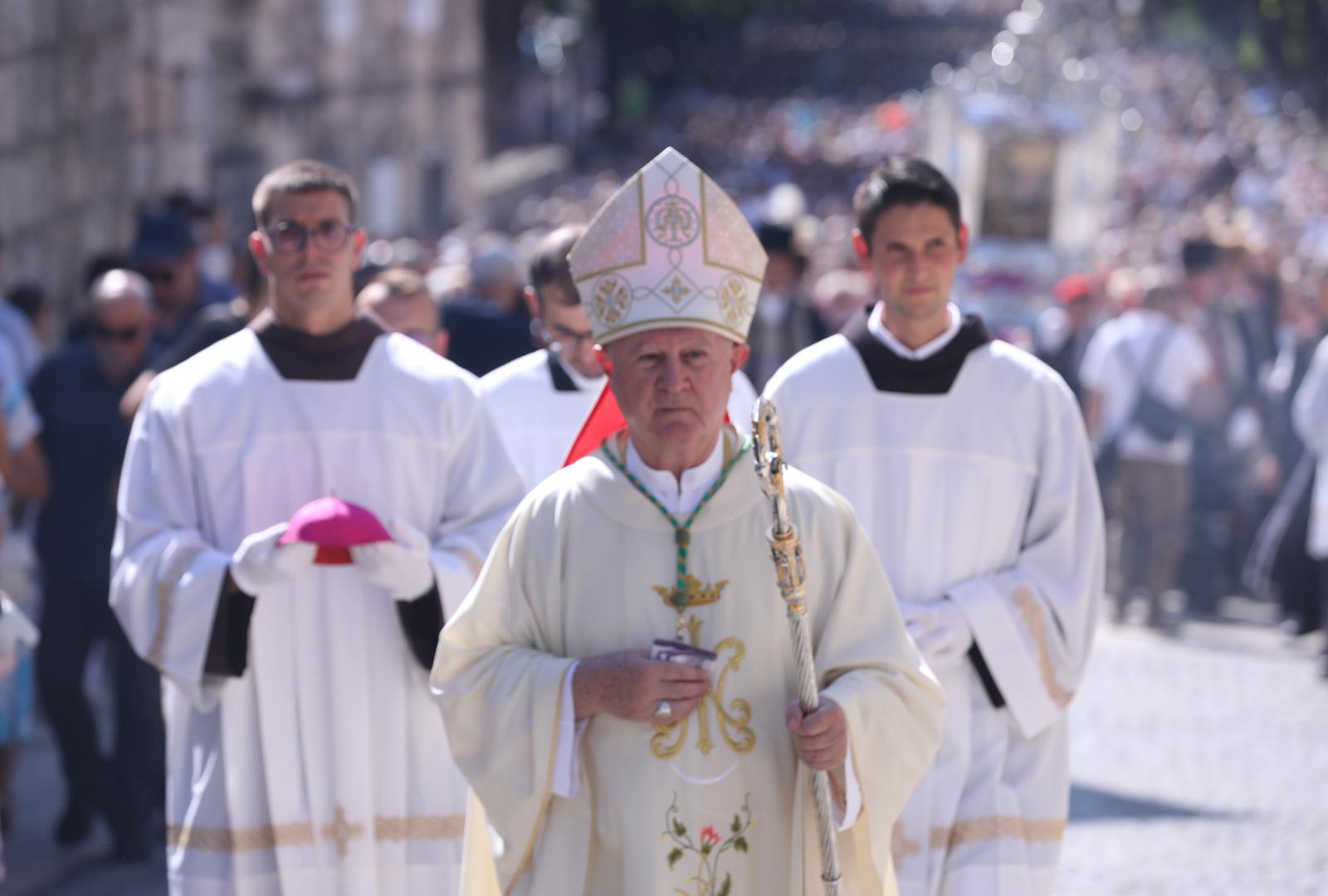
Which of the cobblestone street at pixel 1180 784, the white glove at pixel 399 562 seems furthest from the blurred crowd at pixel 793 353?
the white glove at pixel 399 562

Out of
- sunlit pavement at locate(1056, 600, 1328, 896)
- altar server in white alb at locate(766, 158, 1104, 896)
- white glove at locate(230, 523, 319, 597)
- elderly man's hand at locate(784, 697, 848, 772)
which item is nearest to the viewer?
elderly man's hand at locate(784, 697, 848, 772)

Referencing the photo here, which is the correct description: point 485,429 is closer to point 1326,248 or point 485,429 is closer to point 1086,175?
point 1326,248

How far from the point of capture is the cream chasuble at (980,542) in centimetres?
516

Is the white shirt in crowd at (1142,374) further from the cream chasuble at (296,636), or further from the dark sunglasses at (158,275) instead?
the cream chasuble at (296,636)

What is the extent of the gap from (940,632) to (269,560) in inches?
58.3

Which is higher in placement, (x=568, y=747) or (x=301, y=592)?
(x=301, y=592)

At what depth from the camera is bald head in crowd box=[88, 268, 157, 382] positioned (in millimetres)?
7980

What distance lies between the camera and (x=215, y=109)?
22.5 m

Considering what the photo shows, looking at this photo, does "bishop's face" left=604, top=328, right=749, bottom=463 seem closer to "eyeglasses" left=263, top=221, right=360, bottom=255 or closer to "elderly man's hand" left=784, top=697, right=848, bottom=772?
"elderly man's hand" left=784, top=697, right=848, bottom=772

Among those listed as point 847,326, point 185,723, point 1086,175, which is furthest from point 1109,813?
point 1086,175

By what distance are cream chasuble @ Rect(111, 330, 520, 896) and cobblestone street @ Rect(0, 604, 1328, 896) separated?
2.42 m

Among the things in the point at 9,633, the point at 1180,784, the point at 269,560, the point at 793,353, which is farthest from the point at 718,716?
the point at 793,353

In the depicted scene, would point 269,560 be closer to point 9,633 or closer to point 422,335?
point 9,633

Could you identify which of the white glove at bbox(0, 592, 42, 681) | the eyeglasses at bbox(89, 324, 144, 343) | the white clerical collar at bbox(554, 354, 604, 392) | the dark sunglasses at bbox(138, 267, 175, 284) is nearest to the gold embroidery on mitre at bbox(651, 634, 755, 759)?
the white glove at bbox(0, 592, 42, 681)
